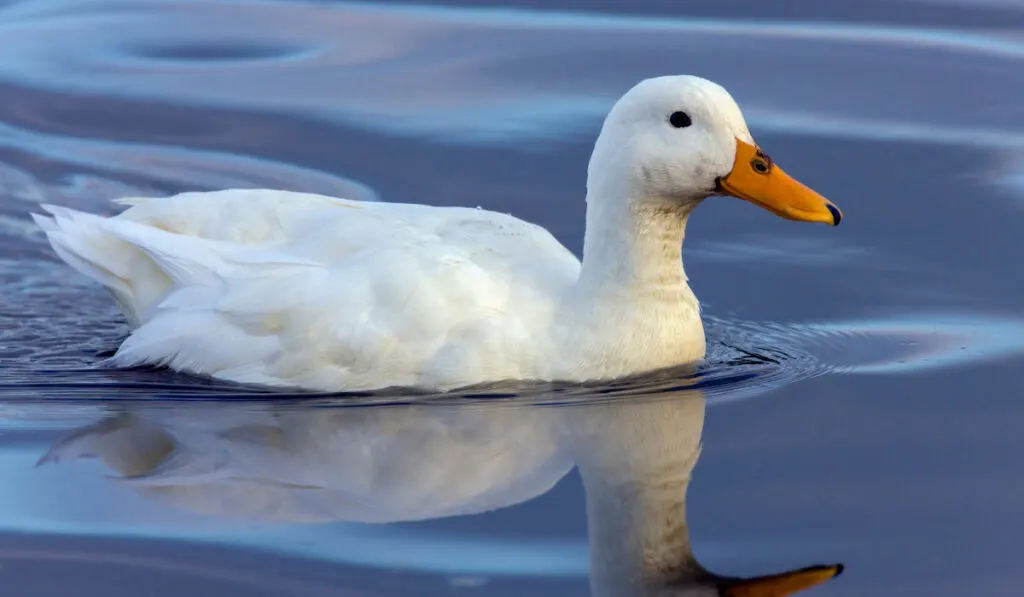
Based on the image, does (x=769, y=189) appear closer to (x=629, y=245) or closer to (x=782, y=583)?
(x=629, y=245)

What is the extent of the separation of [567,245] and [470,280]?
2.42 meters

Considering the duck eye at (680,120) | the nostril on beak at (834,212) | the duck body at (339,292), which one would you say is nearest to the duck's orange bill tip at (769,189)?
the nostril on beak at (834,212)

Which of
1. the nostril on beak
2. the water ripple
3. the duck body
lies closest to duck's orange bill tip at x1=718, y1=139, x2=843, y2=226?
the nostril on beak

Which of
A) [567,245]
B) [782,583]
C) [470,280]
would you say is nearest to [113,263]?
[470,280]

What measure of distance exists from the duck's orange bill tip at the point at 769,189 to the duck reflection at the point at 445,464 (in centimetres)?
83

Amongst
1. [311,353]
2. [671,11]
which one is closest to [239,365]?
[311,353]

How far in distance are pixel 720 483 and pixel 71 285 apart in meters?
4.21

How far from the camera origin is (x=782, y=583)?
209 inches

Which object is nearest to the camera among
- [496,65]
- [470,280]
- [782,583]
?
[782,583]

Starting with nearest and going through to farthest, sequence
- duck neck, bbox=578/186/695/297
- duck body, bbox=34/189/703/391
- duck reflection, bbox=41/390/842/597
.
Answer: duck reflection, bbox=41/390/842/597, duck body, bbox=34/189/703/391, duck neck, bbox=578/186/695/297

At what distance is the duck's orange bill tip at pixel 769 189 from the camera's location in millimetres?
7105

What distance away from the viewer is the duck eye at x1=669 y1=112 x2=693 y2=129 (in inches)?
278

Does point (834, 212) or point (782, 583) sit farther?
point (834, 212)

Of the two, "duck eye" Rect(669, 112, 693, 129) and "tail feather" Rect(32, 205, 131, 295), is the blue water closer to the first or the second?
"tail feather" Rect(32, 205, 131, 295)
